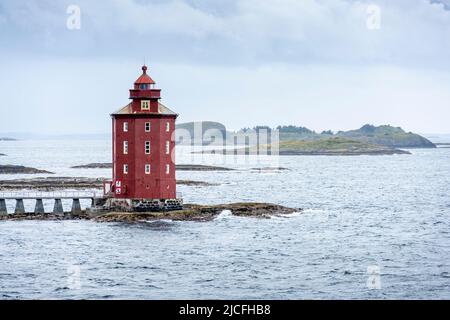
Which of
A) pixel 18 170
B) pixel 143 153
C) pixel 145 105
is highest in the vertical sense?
pixel 145 105

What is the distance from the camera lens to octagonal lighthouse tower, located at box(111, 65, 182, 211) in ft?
248

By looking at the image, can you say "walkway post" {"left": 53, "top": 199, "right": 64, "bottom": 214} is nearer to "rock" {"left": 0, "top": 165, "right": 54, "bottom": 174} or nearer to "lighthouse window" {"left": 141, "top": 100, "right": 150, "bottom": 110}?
"lighthouse window" {"left": 141, "top": 100, "right": 150, "bottom": 110}

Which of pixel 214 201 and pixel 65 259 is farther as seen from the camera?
pixel 214 201

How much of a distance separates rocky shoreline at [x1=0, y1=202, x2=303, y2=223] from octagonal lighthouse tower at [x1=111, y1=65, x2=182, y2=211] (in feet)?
5.14

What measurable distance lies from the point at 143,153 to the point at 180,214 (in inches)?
221

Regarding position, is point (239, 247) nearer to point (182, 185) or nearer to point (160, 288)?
point (160, 288)

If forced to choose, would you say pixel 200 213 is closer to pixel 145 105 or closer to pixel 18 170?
pixel 145 105

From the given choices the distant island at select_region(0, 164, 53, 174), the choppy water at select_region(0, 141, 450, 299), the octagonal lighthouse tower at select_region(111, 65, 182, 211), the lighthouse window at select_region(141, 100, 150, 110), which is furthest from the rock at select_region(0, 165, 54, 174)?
the lighthouse window at select_region(141, 100, 150, 110)

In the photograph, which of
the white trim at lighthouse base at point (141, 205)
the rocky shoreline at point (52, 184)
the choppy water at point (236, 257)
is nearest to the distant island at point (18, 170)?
the rocky shoreline at point (52, 184)

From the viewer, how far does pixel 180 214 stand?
75.6 meters

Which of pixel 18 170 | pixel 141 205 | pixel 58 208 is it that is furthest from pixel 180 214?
pixel 18 170
